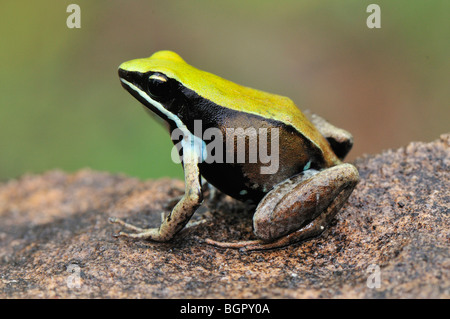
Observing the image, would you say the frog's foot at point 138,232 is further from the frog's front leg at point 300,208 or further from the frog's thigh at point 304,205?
the frog's thigh at point 304,205

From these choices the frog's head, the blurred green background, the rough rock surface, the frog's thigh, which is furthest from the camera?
the blurred green background

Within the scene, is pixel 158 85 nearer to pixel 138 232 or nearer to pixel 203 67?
pixel 138 232

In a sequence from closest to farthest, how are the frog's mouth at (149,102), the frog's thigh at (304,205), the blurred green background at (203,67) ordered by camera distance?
the frog's thigh at (304,205), the frog's mouth at (149,102), the blurred green background at (203,67)

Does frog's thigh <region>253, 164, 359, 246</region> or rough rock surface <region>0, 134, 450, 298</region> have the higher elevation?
frog's thigh <region>253, 164, 359, 246</region>

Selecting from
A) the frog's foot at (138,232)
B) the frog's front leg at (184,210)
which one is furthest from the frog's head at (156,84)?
the frog's foot at (138,232)

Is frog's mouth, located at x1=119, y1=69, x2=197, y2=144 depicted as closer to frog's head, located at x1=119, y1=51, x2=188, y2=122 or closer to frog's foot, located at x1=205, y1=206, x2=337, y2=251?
frog's head, located at x1=119, y1=51, x2=188, y2=122

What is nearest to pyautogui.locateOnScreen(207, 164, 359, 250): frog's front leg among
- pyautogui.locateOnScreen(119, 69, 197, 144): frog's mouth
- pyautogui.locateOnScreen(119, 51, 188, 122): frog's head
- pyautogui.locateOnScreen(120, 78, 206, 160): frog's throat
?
pyautogui.locateOnScreen(120, 78, 206, 160): frog's throat
